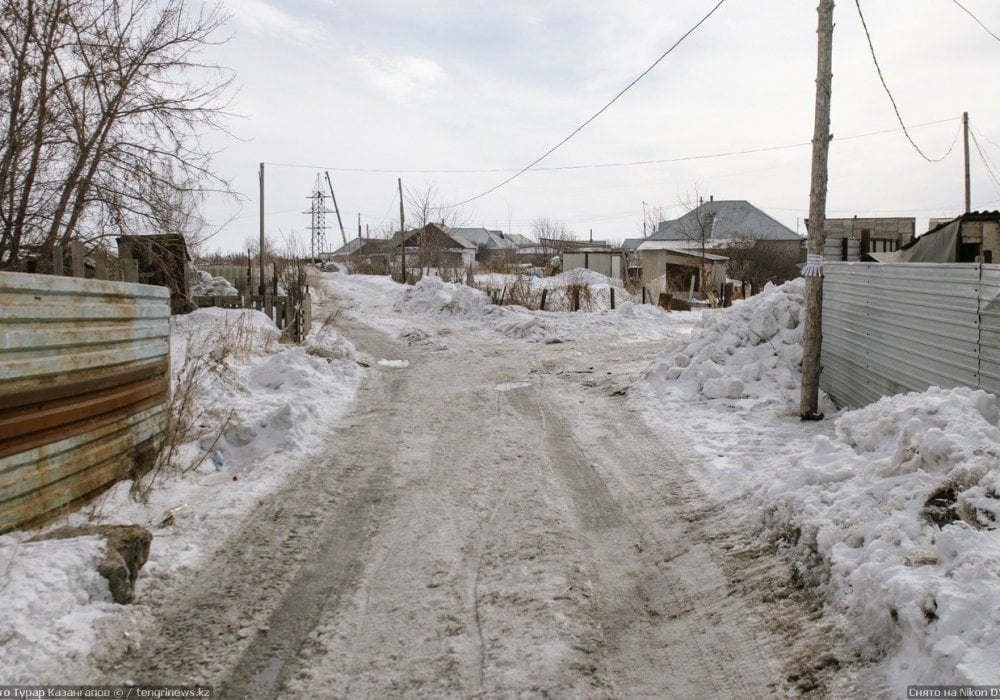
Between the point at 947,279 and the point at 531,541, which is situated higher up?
the point at 947,279

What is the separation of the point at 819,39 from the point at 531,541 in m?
6.69

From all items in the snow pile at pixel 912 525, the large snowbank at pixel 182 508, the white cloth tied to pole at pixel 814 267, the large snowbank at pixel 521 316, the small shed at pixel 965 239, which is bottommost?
the large snowbank at pixel 182 508

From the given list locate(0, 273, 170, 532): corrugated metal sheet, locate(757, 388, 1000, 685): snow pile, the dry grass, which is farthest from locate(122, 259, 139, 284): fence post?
locate(757, 388, 1000, 685): snow pile

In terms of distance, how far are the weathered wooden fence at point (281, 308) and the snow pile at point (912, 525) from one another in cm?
1255

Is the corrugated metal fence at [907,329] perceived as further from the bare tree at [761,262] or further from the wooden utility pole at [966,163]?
the bare tree at [761,262]

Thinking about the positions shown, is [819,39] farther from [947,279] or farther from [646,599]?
[646,599]

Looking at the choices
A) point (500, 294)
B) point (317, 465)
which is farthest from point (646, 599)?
point (500, 294)

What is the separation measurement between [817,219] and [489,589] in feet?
20.4

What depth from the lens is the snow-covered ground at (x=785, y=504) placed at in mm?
3057

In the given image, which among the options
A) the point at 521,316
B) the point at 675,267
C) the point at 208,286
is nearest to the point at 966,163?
the point at 675,267

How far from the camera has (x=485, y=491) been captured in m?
6.00

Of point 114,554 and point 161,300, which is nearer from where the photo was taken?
point 114,554

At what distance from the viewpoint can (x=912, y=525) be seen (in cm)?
371

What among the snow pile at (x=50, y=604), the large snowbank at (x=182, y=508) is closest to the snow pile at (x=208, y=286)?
the large snowbank at (x=182, y=508)
